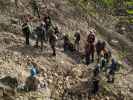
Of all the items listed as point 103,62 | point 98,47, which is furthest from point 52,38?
point 103,62

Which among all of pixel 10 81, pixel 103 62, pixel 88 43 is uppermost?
pixel 88 43

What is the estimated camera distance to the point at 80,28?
31484 millimetres

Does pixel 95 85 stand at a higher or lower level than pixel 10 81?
lower

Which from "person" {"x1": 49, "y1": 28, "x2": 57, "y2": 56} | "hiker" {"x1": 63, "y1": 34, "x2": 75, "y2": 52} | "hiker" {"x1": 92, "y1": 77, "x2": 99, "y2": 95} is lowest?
"hiker" {"x1": 92, "y1": 77, "x2": 99, "y2": 95}

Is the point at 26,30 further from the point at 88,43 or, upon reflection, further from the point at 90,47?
the point at 90,47

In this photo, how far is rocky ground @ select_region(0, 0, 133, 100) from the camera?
22.1 meters

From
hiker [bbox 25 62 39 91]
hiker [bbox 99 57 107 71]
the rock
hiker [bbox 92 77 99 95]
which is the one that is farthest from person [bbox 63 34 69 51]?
the rock

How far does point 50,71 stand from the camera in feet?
77.5

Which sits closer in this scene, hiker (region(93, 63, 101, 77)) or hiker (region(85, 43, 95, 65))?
hiker (region(93, 63, 101, 77))

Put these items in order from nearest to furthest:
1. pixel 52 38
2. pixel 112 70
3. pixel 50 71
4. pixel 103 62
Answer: pixel 50 71, pixel 103 62, pixel 112 70, pixel 52 38

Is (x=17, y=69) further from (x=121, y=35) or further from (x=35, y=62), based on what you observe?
(x=121, y=35)

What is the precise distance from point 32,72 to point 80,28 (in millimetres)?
10788

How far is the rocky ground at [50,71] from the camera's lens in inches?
870

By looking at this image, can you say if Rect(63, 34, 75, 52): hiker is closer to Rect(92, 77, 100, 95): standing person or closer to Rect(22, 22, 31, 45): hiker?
Rect(22, 22, 31, 45): hiker
